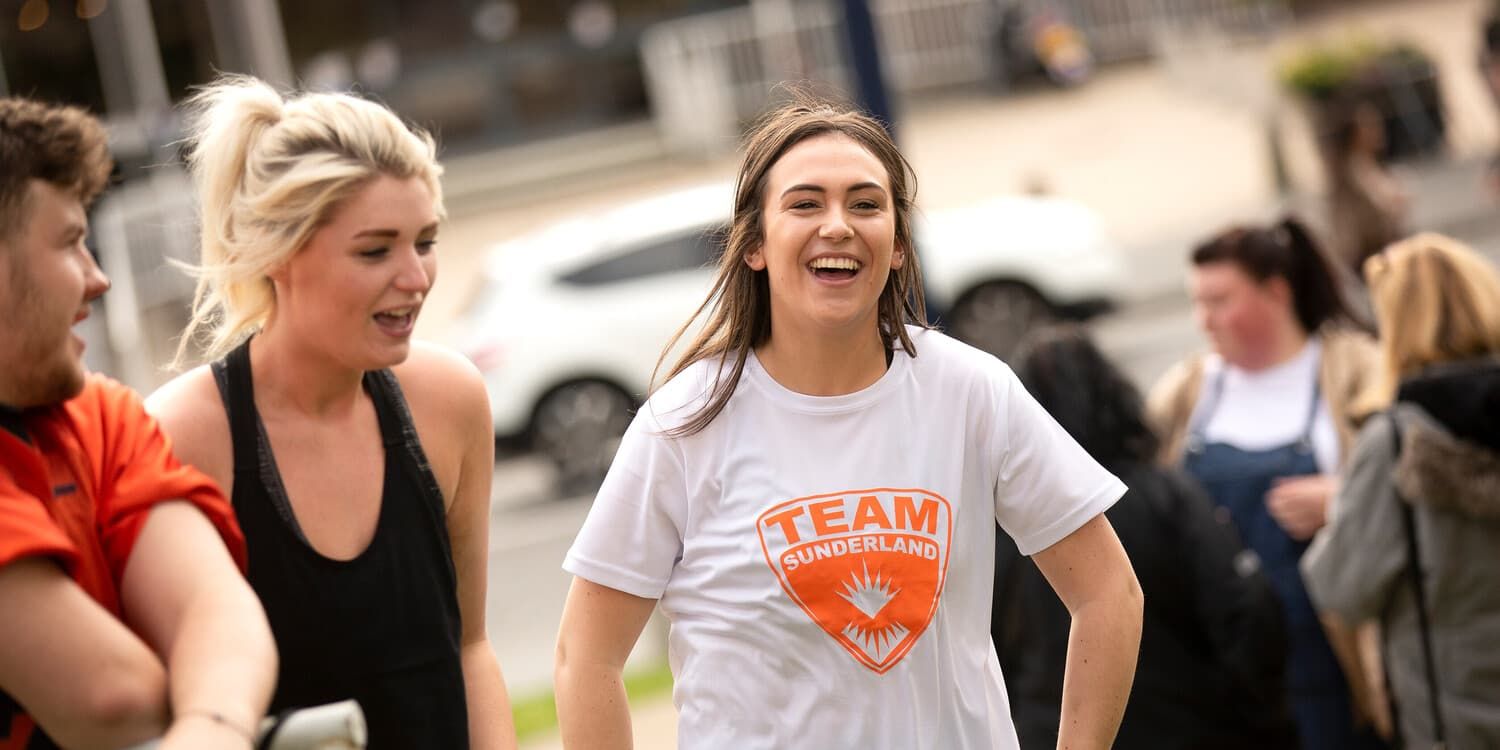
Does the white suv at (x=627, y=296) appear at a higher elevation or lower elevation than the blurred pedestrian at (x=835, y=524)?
lower

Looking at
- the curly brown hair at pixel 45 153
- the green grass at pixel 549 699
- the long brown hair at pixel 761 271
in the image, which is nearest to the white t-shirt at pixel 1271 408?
the long brown hair at pixel 761 271

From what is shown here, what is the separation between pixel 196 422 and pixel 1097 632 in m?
1.41

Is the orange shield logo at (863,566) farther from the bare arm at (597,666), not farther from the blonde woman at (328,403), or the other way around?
the blonde woman at (328,403)

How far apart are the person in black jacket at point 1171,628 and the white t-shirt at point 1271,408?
0.81 metres

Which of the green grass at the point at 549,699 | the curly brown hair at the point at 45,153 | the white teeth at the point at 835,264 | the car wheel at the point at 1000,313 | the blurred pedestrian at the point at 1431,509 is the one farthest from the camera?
the car wheel at the point at 1000,313

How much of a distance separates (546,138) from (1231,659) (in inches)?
793

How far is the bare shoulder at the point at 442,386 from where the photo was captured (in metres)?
2.93

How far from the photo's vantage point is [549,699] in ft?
25.4

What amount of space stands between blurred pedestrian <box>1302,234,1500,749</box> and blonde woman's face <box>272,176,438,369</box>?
2.37 m

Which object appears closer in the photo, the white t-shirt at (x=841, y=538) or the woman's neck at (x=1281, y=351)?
the white t-shirt at (x=841, y=538)

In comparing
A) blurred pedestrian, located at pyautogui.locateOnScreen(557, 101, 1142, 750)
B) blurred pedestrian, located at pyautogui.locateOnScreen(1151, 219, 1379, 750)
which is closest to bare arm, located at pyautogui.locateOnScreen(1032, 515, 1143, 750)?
blurred pedestrian, located at pyautogui.locateOnScreen(557, 101, 1142, 750)

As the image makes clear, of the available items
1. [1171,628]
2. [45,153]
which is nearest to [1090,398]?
[1171,628]

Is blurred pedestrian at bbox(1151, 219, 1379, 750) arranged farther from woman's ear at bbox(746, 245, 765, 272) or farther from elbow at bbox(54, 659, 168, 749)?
elbow at bbox(54, 659, 168, 749)

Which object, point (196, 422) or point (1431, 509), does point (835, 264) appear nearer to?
point (196, 422)
